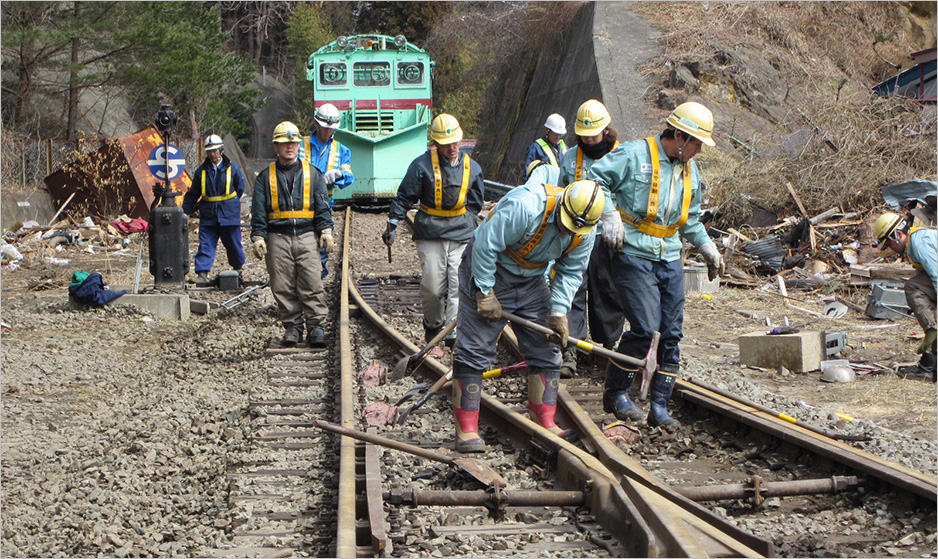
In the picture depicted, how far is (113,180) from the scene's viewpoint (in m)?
19.7

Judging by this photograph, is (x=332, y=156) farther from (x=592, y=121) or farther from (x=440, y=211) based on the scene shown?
(x=592, y=121)

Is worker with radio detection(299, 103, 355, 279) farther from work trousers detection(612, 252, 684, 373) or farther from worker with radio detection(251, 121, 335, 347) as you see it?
work trousers detection(612, 252, 684, 373)

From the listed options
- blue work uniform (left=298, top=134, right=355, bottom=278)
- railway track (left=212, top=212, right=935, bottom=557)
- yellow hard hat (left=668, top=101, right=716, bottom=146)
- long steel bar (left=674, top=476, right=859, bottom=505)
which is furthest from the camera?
blue work uniform (left=298, top=134, right=355, bottom=278)

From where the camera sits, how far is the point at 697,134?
5711mm

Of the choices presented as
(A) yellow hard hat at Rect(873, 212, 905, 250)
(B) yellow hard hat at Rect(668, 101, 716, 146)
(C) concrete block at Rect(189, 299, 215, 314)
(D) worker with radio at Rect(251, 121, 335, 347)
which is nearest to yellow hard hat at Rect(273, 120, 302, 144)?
(D) worker with radio at Rect(251, 121, 335, 347)

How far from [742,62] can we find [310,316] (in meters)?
17.8

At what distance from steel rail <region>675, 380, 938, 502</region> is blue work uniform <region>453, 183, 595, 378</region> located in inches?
45.8

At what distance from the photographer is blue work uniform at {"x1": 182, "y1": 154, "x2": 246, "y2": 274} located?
11.8m

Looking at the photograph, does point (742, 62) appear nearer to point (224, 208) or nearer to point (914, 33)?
point (914, 33)

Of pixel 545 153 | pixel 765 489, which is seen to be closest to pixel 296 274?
pixel 545 153

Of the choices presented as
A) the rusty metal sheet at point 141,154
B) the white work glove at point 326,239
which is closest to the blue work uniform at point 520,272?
the white work glove at point 326,239

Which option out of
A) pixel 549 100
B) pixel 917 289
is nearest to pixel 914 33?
pixel 549 100

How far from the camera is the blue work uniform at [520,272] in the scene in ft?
17.4

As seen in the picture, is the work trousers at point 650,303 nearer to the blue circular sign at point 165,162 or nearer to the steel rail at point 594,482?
the steel rail at point 594,482
